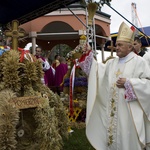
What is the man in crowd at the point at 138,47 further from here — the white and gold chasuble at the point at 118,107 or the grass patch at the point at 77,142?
the grass patch at the point at 77,142

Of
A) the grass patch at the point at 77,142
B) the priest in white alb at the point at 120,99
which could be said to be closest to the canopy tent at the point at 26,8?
the grass patch at the point at 77,142

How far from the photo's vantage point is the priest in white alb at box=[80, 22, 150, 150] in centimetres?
317

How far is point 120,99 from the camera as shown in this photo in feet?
10.9

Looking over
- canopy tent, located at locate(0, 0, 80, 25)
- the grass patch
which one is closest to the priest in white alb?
the grass patch

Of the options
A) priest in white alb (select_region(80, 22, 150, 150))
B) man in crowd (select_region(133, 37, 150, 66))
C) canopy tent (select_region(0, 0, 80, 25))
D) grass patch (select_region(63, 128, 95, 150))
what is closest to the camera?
priest in white alb (select_region(80, 22, 150, 150))

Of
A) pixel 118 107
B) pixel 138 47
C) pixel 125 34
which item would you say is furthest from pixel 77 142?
pixel 125 34

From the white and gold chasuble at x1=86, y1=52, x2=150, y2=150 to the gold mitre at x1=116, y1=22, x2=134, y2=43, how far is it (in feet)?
0.65

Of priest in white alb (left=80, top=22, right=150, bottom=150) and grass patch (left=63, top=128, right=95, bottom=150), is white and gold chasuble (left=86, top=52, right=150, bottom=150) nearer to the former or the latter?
priest in white alb (left=80, top=22, right=150, bottom=150)

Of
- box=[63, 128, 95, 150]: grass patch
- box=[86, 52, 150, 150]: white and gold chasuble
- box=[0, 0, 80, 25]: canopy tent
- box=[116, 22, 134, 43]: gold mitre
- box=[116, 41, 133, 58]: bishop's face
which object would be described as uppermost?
box=[0, 0, 80, 25]: canopy tent

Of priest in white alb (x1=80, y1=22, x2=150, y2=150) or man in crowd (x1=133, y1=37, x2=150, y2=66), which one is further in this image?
man in crowd (x1=133, y1=37, x2=150, y2=66)

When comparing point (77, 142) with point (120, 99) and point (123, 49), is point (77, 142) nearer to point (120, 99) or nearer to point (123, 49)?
point (120, 99)

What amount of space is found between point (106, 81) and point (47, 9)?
491 centimetres

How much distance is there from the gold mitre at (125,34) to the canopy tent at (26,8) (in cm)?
413

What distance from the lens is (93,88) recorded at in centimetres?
349
